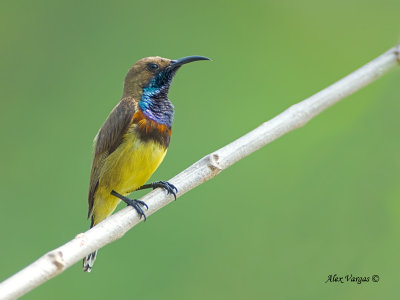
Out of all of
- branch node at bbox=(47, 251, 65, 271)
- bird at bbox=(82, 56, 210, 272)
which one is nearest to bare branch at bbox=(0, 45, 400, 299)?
branch node at bbox=(47, 251, 65, 271)

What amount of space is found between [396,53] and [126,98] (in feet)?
5.39

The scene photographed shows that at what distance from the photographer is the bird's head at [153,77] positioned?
3459mm

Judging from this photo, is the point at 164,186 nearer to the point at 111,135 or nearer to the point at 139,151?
the point at 139,151

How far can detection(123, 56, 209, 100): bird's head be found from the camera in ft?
11.3

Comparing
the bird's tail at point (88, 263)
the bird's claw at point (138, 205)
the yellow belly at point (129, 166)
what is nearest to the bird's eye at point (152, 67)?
the yellow belly at point (129, 166)

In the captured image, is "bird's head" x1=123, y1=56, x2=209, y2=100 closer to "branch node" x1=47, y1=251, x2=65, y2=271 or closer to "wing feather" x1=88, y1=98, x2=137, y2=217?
"wing feather" x1=88, y1=98, x2=137, y2=217

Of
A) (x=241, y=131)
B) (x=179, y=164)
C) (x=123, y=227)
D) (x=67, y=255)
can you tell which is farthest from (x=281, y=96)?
(x=67, y=255)

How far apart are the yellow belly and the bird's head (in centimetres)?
29

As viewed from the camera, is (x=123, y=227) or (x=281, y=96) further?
(x=281, y=96)

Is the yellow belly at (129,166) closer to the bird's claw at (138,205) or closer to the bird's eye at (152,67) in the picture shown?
the bird's claw at (138,205)

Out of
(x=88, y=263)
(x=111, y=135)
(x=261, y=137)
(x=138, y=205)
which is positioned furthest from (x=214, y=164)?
(x=88, y=263)

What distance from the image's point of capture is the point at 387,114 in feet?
14.8

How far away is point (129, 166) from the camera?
3.35 metres

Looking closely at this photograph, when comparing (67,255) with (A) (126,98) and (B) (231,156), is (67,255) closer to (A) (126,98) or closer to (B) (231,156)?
(B) (231,156)
